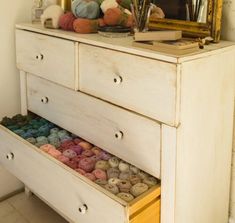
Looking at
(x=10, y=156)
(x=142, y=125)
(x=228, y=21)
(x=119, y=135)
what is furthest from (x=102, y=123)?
(x=228, y=21)

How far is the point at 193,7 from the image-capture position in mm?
1300

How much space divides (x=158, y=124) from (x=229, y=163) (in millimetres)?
389

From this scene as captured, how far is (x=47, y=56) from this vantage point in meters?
1.56

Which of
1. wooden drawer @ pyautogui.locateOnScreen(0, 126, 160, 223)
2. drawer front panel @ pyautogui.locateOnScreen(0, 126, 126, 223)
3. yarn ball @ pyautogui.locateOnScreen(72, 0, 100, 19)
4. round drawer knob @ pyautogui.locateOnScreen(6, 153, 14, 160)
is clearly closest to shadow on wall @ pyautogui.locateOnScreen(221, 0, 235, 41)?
yarn ball @ pyautogui.locateOnScreen(72, 0, 100, 19)

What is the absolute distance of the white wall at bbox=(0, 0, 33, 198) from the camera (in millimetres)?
1749

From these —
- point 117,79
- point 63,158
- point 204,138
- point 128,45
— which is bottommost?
point 63,158

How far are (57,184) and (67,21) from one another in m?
0.61

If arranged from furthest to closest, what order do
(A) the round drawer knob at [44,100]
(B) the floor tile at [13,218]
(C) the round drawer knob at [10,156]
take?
(B) the floor tile at [13,218]
(A) the round drawer knob at [44,100]
(C) the round drawer knob at [10,156]

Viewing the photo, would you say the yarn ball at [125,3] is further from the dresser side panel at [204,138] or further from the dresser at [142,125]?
the dresser side panel at [204,138]

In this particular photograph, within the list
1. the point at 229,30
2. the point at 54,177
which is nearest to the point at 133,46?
the point at 229,30

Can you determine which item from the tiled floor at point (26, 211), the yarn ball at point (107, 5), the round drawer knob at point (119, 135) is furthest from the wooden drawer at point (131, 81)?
the tiled floor at point (26, 211)

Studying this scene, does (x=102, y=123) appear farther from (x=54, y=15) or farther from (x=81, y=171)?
(x=54, y=15)

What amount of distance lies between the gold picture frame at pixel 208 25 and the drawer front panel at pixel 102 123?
0.33 metres

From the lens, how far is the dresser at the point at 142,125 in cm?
114
